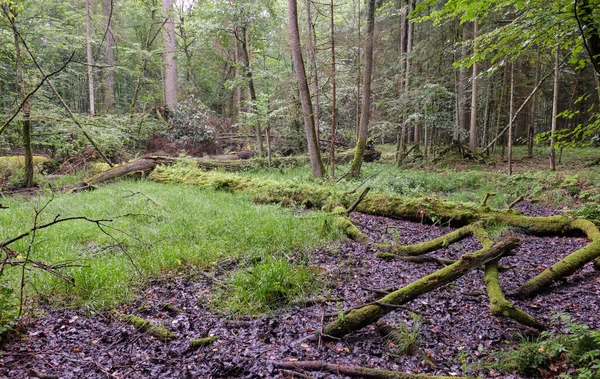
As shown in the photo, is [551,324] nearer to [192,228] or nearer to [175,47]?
[192,228]

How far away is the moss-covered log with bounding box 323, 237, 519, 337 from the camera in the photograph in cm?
309

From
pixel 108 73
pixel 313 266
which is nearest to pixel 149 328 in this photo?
pixel 313 266

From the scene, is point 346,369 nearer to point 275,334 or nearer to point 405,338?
point 405,338

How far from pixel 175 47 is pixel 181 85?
171 inches

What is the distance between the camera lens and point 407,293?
3186 millimetres

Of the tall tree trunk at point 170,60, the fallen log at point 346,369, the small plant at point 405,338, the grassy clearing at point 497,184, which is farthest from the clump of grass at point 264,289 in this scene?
the tall tree trunk at point 170,60

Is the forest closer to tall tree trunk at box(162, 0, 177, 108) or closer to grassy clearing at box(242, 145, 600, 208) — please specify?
grassy clearing at box(242, 145, 600, 208)

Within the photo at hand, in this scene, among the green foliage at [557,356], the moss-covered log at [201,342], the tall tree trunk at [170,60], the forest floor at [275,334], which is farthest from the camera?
the tall tree trunk at [170,60]

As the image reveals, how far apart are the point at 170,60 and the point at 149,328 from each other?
18975mm

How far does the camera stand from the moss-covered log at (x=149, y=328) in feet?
10.3

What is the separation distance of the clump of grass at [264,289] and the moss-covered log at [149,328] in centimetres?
65

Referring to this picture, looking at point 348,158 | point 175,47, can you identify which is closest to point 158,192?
point 348,158

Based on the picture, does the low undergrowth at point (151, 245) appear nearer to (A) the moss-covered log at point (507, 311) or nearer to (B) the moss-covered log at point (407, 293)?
(B) the moss-covered log at point (407, 293)

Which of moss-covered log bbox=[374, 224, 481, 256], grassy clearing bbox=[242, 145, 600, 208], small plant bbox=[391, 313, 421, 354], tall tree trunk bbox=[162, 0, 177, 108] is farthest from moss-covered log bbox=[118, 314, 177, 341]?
tall tree trunk bbox=[162, 0, 177, 108]
